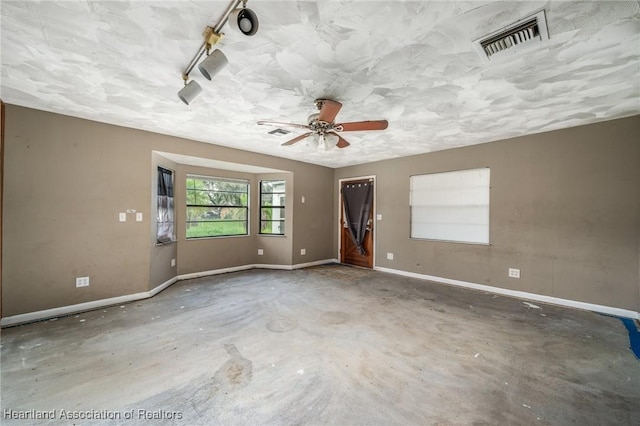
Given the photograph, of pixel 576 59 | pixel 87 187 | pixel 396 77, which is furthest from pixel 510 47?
pixel 87 187

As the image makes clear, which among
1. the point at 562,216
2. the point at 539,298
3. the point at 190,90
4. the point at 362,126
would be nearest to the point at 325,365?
the point at 362,126

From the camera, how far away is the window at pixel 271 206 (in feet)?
19.6

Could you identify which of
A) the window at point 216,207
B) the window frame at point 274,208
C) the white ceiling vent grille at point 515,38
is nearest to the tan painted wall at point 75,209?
the window at point 216,207

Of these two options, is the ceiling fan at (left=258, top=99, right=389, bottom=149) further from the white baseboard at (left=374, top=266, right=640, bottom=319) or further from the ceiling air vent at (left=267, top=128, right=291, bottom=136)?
the white baseboard at (left=374, top=266, right=640, bottom=319)

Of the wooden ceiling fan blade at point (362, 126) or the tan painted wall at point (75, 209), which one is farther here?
the tan painted wall at point (75, 209)

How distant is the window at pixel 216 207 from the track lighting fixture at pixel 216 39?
313 cm

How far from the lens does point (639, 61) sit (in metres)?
2.02

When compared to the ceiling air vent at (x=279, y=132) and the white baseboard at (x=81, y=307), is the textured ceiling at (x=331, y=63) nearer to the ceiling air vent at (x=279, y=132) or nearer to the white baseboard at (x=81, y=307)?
the ceiling air vent at (x=279, y=132)

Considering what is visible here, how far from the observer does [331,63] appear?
2062mm

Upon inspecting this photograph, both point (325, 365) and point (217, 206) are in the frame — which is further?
point (217, 206)

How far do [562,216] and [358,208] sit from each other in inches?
142

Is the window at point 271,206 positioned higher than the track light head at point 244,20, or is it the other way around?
the track light head at point 244,20

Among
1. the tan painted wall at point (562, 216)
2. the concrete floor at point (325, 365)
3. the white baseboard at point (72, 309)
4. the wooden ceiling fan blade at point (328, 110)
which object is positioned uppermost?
the wooden ceiling fan blade at point (328, 110)

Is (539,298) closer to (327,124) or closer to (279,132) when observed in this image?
(327,124)
